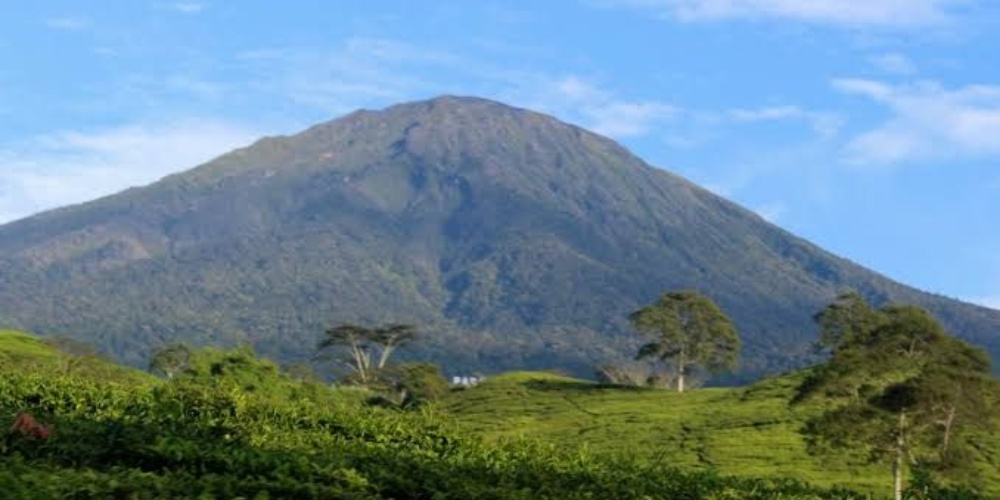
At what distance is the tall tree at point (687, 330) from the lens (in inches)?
4311

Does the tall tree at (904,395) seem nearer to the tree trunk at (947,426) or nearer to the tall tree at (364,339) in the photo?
the tree trunk at (947,426)

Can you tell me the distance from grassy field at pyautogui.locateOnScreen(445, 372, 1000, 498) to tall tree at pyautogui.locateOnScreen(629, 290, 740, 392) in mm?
4317

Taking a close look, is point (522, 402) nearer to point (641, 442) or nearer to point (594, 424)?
point (594, 424)

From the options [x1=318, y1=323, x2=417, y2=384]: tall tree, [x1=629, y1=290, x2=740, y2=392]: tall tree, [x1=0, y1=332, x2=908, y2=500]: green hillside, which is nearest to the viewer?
[x1=0, y1=332, x2=908, y2=500]: green hillside

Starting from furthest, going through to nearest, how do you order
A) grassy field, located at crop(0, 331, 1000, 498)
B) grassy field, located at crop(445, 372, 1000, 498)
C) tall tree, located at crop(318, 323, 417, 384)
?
tall tree, located at crop(318, 323, 417, 384) → grassy field, located at crop(445, 372, 1000, 498) → grassy field, located at crop(0, 331, 1000, 498)

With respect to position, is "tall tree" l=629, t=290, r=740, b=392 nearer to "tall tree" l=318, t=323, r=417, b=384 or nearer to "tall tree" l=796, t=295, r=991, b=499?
Result: "tall tree" l=318, t=323, r=417, b=384

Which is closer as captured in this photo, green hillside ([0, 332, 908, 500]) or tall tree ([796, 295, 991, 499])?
green hillside ([0, 332, 908, 500])

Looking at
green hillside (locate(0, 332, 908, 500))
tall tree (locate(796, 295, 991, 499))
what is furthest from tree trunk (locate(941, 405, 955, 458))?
green hillside (locate(0, 332, 908, 500))

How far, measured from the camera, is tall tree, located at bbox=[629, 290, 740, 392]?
109500 millimetres

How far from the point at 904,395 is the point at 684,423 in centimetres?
4204

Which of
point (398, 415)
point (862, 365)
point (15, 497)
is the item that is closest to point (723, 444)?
point (862, 365)

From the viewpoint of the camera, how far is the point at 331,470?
12.7 metres

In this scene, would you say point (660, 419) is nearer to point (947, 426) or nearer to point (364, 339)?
point (947, 426)

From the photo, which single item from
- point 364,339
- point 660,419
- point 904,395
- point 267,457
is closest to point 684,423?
point 660,419
